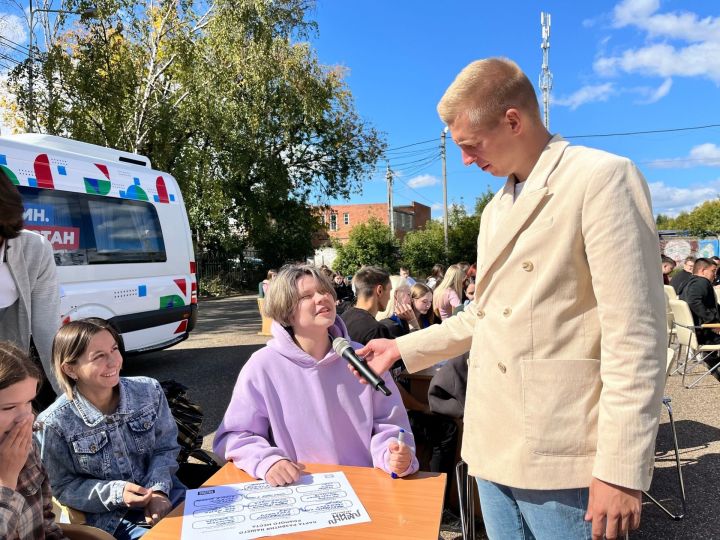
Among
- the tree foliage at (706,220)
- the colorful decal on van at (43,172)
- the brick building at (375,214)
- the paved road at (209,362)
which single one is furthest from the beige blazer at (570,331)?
the brick building at (375,214)

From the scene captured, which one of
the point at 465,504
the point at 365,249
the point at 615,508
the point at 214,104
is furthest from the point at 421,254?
the point at 615,508

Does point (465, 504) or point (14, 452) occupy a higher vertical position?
point (14, 452)

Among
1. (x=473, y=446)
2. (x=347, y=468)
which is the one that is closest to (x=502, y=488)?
(x=473, y=446)

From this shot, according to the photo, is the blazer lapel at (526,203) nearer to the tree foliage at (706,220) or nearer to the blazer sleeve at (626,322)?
the blazer sleeve at (626,322)

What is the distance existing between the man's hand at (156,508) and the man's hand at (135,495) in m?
0.02

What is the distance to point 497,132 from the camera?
1.41 meters

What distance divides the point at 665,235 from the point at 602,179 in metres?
40.5

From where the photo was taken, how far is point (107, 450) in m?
2.41

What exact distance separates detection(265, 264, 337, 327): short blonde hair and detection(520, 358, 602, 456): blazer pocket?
1.38m

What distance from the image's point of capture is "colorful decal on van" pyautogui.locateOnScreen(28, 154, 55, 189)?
5609 mm

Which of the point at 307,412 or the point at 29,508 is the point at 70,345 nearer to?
the point at 29,508

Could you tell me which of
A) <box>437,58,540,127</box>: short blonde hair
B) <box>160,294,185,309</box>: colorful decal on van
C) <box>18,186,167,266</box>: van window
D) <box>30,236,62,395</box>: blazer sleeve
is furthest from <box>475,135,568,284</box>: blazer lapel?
<box>160,294,185,309</box>: colorful decal on van

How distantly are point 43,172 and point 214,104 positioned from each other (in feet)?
33.8

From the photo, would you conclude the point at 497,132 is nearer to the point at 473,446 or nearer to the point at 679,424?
the point at 473,446
